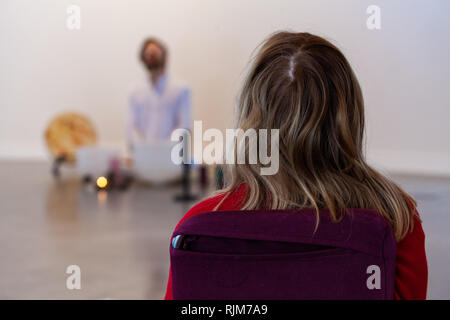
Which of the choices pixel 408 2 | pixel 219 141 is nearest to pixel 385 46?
pixel 408 2

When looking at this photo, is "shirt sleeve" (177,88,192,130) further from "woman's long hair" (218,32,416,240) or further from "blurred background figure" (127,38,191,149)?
"woman's long hair" (218,32,416,240)

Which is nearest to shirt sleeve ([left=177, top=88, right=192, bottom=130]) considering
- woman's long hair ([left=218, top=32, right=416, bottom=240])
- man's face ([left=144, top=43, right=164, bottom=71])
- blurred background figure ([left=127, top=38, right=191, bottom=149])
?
blurred background figure ([left=127, top=38, right=191, bottom=149])

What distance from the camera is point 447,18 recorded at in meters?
1.26

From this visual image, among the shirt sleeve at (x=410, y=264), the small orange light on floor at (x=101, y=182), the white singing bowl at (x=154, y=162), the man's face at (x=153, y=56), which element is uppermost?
the man's face at (x=153, y=56)

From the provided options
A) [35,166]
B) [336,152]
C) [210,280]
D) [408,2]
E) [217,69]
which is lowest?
[35,166]

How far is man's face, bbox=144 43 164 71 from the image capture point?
411 centimetres

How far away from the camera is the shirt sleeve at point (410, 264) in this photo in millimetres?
772

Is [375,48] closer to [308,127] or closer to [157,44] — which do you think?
[308,127]

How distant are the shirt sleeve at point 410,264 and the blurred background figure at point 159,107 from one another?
140 inches

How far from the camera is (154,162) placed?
13.5ft

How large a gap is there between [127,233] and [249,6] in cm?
171

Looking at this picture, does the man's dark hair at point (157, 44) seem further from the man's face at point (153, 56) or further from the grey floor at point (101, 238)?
the grey floor at point (101, 238)

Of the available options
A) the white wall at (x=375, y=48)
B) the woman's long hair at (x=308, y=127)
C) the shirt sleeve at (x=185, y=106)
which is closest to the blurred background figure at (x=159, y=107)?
the shirt sleeve at (x=185, y=106)
